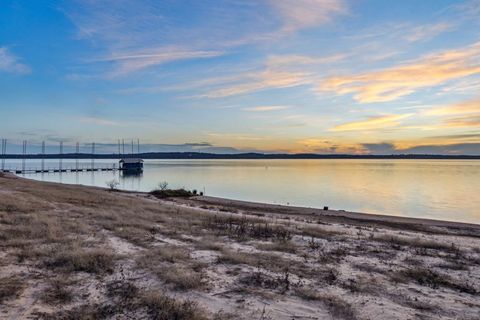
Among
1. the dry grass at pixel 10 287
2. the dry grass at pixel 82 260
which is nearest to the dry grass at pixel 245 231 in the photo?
the dry grass at pixel 82 260

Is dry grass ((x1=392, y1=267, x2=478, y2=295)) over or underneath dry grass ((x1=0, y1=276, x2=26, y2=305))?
underneath

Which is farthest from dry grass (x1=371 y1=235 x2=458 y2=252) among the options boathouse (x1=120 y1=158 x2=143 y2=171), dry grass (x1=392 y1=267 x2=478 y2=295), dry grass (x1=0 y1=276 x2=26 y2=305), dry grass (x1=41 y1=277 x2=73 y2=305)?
boathouse (x1=120 y1=158 x2=143 y2=171)

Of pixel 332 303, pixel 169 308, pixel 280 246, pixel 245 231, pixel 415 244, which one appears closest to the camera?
pixel 169 308

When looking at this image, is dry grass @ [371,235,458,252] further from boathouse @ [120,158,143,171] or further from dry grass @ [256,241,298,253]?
boathouse @ [120,158,143,171]

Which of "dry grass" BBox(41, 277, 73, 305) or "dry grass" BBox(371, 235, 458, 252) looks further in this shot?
"dry grass" BBox(371, 235, 458, 252)

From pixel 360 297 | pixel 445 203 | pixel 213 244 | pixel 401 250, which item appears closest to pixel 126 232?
pixel 213 244

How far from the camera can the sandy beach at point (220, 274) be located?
6125 millimetres

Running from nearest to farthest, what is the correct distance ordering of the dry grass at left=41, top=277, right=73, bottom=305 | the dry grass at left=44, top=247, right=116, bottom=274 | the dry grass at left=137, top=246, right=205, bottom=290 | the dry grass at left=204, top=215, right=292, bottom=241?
the dry grass at left=41, top=277, right=73, bottom=305 → the dry grass at left=137, top=246, right=205, bottom=290 → the dry grass at left=44, top=247, right=116, bottom=274 → the dry grass at left=204, top=215, right=292, bottom=241

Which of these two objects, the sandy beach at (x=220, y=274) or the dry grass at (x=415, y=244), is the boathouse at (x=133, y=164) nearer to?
the sandy beach at (x=220, y=274)

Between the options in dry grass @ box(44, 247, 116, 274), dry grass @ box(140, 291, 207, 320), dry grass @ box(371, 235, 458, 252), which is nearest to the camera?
dry grass @ box(140, 291, 207, 320)

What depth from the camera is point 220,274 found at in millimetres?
8016

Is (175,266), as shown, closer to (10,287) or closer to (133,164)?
(10,287)

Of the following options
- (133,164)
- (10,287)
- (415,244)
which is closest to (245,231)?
(415,244)

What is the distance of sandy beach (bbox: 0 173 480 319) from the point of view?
6.12m
